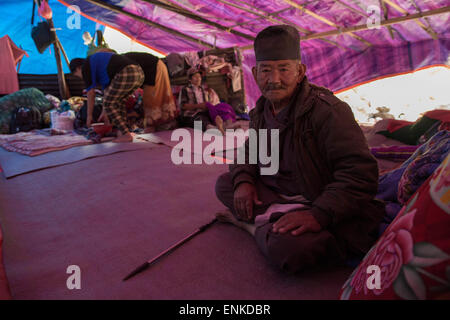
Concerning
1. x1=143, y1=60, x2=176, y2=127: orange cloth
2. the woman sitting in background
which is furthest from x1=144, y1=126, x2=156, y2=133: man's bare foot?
the woman sitting in background

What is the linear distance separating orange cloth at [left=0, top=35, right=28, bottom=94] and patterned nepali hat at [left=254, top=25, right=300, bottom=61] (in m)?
5.88

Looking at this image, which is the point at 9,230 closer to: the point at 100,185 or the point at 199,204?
the point at 100,185

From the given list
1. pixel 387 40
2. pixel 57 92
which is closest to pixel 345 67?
pixel 387 40

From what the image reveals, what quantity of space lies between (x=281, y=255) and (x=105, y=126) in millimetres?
3526

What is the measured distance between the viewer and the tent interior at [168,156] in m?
1.09

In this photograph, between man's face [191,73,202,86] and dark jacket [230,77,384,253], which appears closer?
dark jacket [230,77,384,253]

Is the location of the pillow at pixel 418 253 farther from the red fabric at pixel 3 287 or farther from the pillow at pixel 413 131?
the pillow at pixel 413 131

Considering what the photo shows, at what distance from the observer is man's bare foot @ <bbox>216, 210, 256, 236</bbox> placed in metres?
1.35

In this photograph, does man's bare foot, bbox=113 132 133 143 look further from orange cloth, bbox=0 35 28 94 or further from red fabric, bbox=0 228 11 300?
orange cloth, bbox=0 35 28 94

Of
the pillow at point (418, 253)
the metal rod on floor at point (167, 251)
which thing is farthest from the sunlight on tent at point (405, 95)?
the pillow at point (418, 253)

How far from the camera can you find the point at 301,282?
3.40 feet

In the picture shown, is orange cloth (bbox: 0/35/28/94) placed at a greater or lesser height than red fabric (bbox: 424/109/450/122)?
greater
